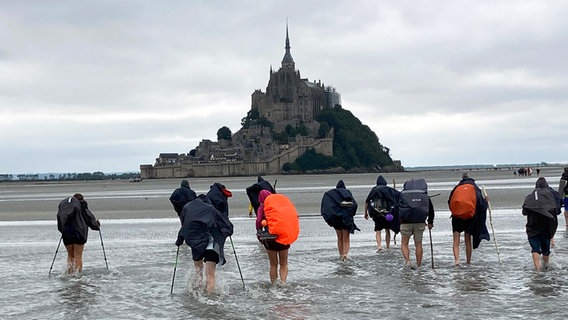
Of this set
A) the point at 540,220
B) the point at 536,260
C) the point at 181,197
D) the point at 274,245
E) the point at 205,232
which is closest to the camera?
the point at 205,232

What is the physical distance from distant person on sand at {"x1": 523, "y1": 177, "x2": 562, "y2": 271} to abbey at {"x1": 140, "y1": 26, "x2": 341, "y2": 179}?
132 metres

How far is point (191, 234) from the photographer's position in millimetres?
8984

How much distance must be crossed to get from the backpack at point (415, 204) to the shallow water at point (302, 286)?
0.93 m

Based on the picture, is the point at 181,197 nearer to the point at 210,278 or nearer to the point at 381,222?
the point at 381,222

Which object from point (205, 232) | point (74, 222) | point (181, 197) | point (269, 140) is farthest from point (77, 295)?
point (269, 140)

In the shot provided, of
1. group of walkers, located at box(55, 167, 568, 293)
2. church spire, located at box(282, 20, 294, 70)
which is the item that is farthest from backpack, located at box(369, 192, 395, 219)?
church spire, located at box(282, 20, 294, 70)

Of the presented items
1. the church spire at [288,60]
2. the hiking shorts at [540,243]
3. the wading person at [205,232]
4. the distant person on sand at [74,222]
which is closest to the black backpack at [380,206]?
the hiking shorts at [540,243]

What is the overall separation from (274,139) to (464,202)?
487ft

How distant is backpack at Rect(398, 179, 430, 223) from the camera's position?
10.6 meters

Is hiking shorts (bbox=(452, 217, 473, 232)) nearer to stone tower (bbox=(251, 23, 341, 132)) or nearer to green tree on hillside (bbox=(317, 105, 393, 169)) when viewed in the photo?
green tree on hillside (bbox=(317, 105, 393, 169))

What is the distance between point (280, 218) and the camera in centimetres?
916

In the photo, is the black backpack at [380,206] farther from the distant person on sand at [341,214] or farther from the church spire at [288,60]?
the church spire at [288,60]

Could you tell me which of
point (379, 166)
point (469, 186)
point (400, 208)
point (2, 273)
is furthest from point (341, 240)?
point (379, 166)

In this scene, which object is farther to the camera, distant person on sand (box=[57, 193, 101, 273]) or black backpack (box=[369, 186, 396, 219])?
black backpack (box=[369, 186, 396, 219])
